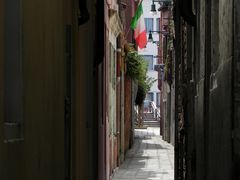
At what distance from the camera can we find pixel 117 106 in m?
29.4

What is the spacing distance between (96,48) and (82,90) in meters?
2.59

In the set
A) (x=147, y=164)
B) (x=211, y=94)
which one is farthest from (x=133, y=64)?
(x=211, y=94)

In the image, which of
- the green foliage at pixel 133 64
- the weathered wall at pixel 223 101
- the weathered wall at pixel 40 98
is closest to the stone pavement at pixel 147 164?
the green foliage at pixel 133 64

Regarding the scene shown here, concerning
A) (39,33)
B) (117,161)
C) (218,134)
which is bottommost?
(117,161)

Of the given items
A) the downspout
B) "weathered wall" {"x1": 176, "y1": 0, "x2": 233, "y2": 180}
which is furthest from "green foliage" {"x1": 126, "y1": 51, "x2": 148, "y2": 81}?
the downspout

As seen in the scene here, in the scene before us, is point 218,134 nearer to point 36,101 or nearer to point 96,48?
point 36,101

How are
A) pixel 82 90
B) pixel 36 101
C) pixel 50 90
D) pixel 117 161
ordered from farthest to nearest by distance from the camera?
pixel 117 161
pixel 82 90
pixel 50 90
pixel 36 101

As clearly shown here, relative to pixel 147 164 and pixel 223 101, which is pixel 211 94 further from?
pixel 147 164

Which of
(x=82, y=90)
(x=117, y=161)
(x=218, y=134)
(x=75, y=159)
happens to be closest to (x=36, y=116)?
(x=218, y=134)

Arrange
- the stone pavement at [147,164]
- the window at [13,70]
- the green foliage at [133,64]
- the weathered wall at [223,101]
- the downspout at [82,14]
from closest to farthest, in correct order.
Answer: the weathered wall at [223,101] → the window at [13,70] → the downspout at [82,14] → the stone pavement at [147,164] → the green foliage at [133,64]

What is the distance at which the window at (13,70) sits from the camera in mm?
6379

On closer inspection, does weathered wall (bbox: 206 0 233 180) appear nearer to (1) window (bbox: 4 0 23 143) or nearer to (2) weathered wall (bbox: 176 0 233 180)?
(2) weathered wall (bbox: 176 0 233 180)

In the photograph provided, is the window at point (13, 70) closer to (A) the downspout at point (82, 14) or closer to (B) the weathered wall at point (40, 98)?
(B) the weathered wall at point (40, 98)

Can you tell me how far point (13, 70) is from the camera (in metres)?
6.48
